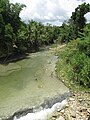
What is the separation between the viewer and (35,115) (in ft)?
50.4

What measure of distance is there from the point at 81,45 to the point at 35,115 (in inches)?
464

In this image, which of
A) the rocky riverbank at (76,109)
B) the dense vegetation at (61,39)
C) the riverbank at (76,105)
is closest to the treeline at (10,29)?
the dense vegetation at (61,39)

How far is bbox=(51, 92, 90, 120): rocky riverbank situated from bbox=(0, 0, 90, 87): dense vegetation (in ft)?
7.01

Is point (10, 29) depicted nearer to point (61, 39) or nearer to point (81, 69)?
point (81, 69)

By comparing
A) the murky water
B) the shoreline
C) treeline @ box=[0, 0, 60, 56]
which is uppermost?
treeline @ box=[0, 0, 60, 56]

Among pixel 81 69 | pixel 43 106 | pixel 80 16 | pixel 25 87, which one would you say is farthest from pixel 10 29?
pixel 80 16

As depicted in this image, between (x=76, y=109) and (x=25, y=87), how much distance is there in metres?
5.63

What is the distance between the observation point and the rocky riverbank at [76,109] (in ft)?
49.7

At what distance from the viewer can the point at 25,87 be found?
20312mm

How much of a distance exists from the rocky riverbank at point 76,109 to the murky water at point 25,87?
147 cm

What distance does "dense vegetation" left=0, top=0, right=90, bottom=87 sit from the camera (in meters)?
21.7

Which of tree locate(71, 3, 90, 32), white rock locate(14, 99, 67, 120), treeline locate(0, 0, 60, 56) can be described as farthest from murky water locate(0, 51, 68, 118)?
tree locate(71, 3, 90, 32)

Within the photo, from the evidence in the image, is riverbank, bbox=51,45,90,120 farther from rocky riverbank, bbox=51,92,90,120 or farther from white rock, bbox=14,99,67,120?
white rock, bbox=14,99,67,120

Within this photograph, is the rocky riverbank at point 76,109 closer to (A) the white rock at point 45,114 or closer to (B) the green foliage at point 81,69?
(A) the white rock at point 45,114
